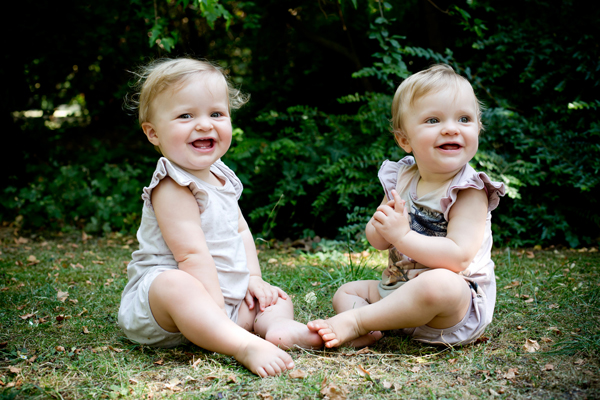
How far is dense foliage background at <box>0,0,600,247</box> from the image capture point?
3.97 meters

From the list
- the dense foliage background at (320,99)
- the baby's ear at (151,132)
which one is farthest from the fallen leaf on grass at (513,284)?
the baby's ear at (151,132)

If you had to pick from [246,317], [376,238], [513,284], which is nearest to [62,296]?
[246,317]

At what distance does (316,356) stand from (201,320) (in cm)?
47

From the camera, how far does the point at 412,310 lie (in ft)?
6.06

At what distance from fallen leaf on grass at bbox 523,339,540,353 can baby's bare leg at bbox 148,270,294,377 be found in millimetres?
956

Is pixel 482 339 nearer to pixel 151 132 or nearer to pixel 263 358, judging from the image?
pixel 263 358

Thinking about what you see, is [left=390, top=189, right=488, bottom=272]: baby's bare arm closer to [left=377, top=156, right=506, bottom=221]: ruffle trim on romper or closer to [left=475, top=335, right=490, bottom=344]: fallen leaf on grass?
[left=377, top=156, right=506, bottom=221]: ruffle trim on romper

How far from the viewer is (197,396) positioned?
62.1 inches

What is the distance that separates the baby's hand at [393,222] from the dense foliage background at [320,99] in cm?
157

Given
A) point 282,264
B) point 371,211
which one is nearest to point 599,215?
point 371,211

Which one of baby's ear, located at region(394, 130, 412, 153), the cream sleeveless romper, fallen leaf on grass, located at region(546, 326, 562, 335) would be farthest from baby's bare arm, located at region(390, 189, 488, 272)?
the cream sleeveless romper

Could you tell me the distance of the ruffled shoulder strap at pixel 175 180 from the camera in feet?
6.34

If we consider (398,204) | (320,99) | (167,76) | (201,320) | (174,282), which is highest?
(167,76)

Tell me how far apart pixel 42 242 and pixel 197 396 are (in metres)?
3.30
